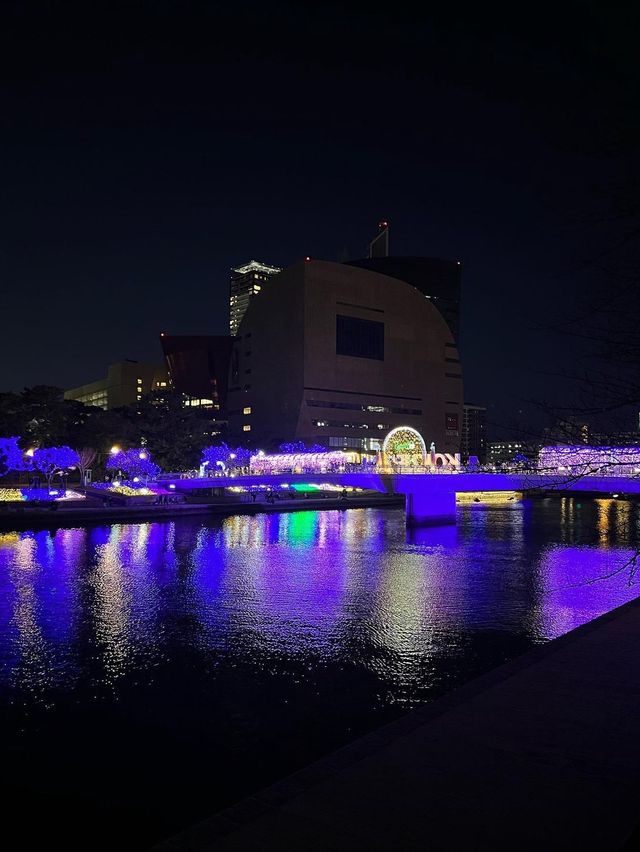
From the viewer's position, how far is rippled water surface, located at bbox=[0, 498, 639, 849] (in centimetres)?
970

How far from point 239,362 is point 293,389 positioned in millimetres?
21770

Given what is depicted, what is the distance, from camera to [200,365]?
154500 millimetres

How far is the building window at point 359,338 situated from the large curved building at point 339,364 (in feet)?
0.62

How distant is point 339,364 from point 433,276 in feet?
259

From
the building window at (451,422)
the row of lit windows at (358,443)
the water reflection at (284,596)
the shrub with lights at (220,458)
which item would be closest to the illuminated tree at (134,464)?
the shrub with lights at (220,458)

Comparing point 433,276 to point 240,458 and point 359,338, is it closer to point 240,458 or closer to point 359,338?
point 359,338

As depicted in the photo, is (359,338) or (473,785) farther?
(359,338)

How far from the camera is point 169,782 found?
966 centimetres

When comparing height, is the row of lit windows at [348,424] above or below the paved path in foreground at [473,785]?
above

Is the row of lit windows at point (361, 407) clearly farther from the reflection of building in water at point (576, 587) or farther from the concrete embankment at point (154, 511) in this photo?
the reflection of building in water at point (576, 587)

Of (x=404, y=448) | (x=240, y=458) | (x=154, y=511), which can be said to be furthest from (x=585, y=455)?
(x=240, y=458)

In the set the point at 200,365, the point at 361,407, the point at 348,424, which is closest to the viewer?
the point at 348,424

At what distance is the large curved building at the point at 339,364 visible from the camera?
11856 centimetres

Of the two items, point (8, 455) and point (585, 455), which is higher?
point (8, 455)
